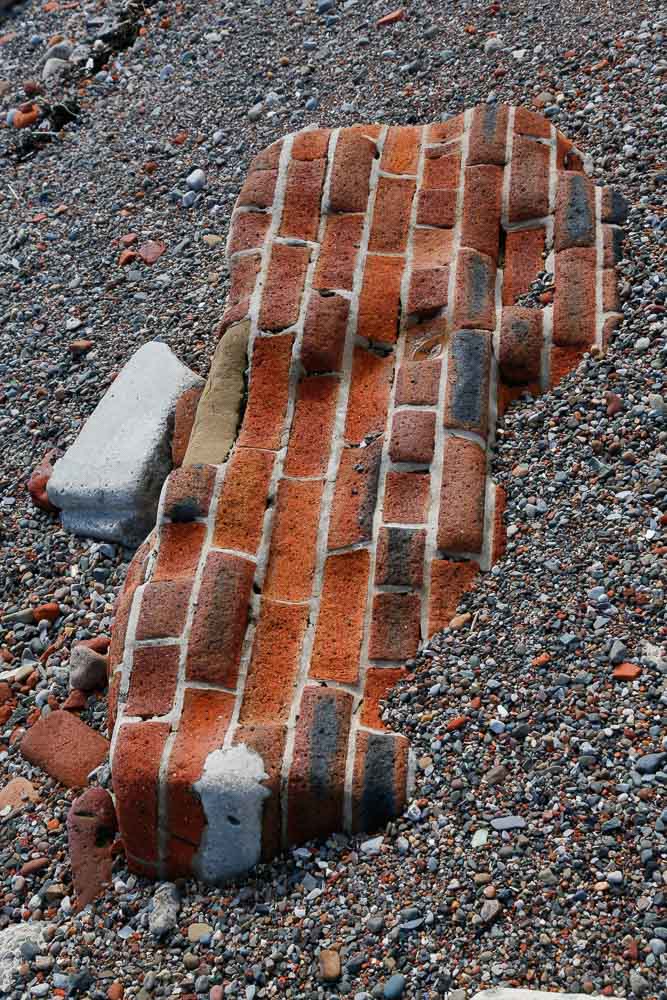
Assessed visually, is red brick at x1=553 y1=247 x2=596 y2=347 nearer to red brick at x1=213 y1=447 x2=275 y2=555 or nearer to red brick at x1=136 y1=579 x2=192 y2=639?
red brick at x1=213 y1=447 x2=275 y2=555

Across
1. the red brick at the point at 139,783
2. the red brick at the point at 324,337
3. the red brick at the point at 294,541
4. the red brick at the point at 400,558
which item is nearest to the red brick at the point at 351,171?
the red brick at the point at 324,337

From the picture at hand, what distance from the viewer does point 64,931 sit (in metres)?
2.76

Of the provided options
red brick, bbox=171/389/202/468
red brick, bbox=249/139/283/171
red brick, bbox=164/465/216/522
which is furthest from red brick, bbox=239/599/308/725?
red brick, bbox=249/139/283/171

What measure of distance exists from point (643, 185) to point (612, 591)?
1.60m

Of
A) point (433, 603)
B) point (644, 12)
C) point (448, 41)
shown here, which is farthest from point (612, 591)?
point (448, 41)

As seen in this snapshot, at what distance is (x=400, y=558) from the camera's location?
2992 mm

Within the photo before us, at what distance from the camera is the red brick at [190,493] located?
3.11m

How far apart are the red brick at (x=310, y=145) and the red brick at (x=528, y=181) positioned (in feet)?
2.11

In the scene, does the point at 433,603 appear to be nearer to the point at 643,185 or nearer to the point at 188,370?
A: the point at 188,370

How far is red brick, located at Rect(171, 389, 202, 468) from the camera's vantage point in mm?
3623

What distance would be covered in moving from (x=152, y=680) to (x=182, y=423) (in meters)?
1.07

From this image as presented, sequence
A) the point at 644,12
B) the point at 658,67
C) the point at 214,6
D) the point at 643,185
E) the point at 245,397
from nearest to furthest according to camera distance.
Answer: the point at 245,397
the point at 643,185
the point at 658,67
the point at 644,12
the point at 214,6

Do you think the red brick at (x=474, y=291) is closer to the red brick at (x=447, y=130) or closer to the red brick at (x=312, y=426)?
the red brick at (x=312, y=426)

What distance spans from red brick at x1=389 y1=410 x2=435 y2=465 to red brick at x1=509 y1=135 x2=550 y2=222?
35.7 inches
